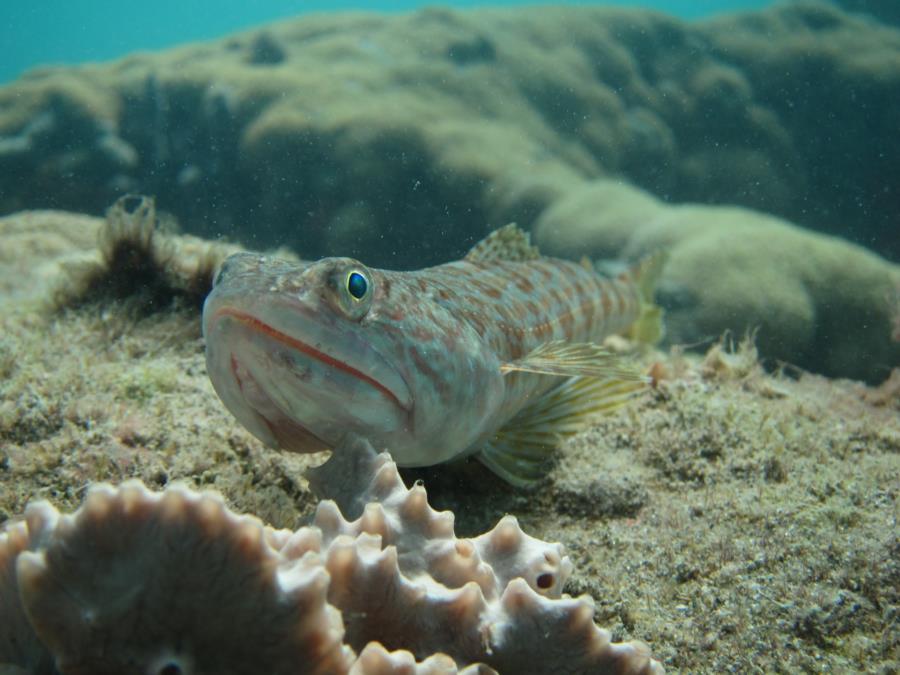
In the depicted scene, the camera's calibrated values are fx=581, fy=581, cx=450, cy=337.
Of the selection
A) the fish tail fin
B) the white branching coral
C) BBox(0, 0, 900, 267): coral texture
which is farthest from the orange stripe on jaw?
BBox(0, 0, 900, 267): coral texture

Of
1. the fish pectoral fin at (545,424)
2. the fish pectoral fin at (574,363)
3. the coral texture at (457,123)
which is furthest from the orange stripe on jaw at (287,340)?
the coral texture at (457,123)

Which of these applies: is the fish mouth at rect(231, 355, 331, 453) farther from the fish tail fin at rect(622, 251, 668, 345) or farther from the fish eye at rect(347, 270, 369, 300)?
the fish tail fin at rect(622, 251, 668, 345)

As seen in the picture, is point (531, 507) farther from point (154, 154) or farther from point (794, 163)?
point (794, 163)

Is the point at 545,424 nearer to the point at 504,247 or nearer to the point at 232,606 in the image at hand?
the point at 504,247

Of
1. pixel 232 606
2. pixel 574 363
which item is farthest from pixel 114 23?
pixel 232 606

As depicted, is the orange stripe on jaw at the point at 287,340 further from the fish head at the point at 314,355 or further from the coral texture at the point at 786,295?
the coral texture at the point at 786,295

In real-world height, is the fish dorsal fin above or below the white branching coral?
below
